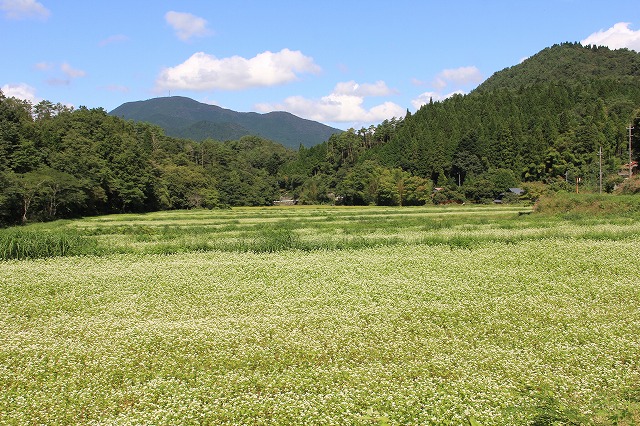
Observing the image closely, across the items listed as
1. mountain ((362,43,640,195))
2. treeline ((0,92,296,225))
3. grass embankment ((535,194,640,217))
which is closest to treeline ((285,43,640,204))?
mountain ((362,43,640,195))

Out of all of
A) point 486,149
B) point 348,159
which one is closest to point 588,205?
point 486,149

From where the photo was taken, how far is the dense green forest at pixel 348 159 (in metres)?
59.4

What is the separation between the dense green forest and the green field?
116ft

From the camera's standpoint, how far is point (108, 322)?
12.6m

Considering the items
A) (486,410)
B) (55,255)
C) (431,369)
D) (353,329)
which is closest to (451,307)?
(353,329)

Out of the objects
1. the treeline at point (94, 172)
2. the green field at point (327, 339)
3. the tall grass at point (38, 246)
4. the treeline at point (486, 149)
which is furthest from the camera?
the treeline at point (486, 149)

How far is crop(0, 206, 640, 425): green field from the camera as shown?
25.6 ft

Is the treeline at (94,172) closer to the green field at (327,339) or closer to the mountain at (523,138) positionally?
the green field at (327,339)

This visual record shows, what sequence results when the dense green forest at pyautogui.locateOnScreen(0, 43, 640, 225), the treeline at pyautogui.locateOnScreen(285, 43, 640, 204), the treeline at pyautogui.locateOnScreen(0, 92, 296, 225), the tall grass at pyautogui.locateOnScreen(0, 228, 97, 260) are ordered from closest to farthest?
the tall grass at pyautogui.locateOnScreen(0, 228, 97, 260) → the treeline at pyautogui.locateOnScreen(0, 92, 296, 225) → the dense green forest at pyautogui.locateOnScreen(0, 43, 640, 225) → the treeline at pyautogui.locateOnScreen(285, 43, 640, 204)

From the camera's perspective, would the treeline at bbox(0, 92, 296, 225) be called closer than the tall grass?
No

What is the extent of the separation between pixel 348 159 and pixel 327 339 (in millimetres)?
113837

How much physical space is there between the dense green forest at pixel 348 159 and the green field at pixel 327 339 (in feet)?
116

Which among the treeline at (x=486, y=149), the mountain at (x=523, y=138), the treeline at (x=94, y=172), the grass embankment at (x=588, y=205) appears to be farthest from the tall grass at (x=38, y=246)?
the mountain at (x=523, y=138)

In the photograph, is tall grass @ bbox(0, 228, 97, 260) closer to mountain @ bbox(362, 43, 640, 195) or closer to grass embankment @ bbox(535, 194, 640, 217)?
grass embankment @ bbox(535, 194, 640, 217)
